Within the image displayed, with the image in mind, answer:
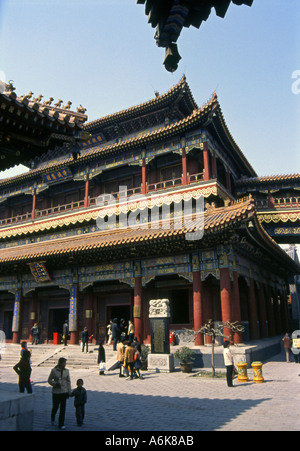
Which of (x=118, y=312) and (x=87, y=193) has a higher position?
(x=87, y=193)

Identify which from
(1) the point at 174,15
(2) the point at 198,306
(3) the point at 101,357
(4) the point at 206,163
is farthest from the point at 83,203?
(1) the point at 174,15

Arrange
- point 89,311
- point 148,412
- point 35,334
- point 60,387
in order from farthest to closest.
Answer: point 35,334
point 89,311
point 148,412
point 60,387

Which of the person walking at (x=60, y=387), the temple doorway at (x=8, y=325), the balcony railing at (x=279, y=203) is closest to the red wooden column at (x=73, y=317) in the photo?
the temple doorway at (x=8, y=325)

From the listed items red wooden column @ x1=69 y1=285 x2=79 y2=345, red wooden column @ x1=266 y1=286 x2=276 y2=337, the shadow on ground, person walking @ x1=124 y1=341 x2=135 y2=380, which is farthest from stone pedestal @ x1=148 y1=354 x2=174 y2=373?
red wooden column @ x1=266 y1=286 x2=276 y2=337

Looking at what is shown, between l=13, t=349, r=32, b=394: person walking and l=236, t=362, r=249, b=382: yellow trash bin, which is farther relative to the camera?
l=236, t=362, r=249, b=382: yellow trash bin

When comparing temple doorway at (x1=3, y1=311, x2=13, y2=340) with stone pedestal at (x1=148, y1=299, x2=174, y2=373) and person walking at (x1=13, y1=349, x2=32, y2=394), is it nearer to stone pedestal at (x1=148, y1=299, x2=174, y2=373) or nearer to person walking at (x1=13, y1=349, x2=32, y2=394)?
→ stone pedestal at (x1=148, y1=299, x2=174, y2=373)

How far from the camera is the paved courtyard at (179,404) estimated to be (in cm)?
600

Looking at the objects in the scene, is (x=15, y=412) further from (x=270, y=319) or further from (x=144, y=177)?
(x=270, y=319)

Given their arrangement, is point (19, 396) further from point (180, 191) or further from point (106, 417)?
point (180, 191)

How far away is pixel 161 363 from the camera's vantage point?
41.4 ft

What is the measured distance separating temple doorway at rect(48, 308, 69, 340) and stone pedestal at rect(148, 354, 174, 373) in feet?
30.0

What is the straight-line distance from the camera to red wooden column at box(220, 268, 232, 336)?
44.7ft

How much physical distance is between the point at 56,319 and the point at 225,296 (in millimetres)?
11080

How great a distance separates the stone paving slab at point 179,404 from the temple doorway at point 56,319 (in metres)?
7.91
